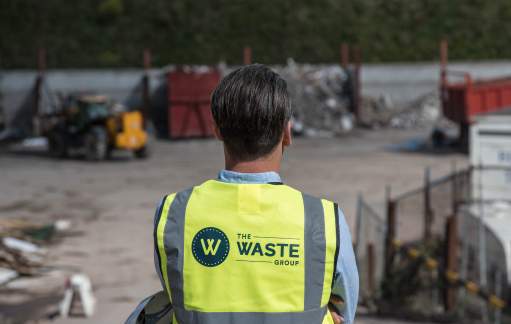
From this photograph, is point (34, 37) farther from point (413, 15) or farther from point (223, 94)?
point (223, 94)

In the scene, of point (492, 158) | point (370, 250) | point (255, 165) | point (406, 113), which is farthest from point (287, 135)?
point (406, 113)

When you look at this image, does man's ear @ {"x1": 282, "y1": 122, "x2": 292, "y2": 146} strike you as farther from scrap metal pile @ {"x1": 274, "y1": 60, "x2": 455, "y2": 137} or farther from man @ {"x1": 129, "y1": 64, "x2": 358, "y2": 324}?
scrap metal pile @ {"x1": 274, "y1": 60, "x2": 455, "y2": 137}

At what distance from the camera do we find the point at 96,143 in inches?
622

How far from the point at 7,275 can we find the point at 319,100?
18.2m

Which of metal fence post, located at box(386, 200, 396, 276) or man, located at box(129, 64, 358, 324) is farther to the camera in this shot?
metal fence post, located at box(386, 200, 396, 276)

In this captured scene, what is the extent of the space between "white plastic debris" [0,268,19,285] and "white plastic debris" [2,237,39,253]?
0.61m

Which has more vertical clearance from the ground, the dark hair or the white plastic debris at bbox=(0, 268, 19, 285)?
the dark hair

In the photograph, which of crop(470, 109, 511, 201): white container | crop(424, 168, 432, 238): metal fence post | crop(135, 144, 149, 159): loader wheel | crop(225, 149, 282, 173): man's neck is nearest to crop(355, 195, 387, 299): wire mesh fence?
crop(424, 168, 432, 238): metal fence post

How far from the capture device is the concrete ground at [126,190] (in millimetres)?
6637

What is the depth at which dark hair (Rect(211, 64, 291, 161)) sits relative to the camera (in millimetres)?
1438

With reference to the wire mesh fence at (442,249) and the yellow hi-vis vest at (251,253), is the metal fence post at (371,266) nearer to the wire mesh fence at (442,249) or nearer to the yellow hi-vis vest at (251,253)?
the wire mesh fence at (442,249)

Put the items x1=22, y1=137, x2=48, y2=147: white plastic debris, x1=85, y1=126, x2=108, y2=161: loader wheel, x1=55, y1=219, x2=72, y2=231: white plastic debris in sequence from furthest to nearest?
x1=22, y1=137, x2=48, y2=147: white plastic debris < x1=85, y1=126, x2=108, y2=161: loader wheel < x1=55, y1=219, x2=72, y2=231: white plastic debris

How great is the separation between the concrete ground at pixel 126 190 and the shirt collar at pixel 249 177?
4.51 meters

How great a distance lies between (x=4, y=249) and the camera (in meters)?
7.44
